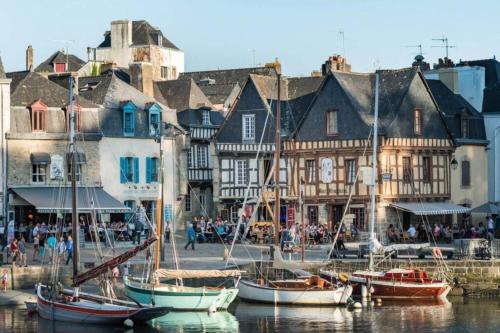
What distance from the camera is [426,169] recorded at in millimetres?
62062

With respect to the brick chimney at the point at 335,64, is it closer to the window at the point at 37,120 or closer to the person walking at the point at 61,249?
the window at the point at 37,120

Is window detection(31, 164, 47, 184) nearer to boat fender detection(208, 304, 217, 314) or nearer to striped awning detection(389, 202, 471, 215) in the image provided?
striped awning detection(389, 202, 471, 215)

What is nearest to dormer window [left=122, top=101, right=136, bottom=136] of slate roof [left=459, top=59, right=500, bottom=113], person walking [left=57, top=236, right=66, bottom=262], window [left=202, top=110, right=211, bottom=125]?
window [left=202, top=110, right=211, bottom=125]

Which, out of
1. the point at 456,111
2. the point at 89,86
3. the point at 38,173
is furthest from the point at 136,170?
the point at 456,111

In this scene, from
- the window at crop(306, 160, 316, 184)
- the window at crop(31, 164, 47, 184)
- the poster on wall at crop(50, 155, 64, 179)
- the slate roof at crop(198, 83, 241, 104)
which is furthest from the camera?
the slate roof at crop(198, 83, 241, 104)

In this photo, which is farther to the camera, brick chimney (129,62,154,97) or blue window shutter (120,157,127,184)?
brick chimney (129,62,154,97)

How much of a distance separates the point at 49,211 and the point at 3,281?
12.2 metres

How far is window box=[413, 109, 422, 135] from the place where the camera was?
6212 cm

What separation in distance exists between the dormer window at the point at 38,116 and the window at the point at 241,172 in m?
10.7

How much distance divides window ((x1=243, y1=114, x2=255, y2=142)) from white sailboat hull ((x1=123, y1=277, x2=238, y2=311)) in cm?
2337

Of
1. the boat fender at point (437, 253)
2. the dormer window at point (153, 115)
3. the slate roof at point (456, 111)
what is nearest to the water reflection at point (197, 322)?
the boat fender at point (437, 253)

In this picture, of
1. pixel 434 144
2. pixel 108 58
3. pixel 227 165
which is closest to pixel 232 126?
pixel 227 165

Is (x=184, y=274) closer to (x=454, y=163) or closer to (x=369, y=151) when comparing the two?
(x=369, y=151)

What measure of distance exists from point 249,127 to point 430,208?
33.1ft
